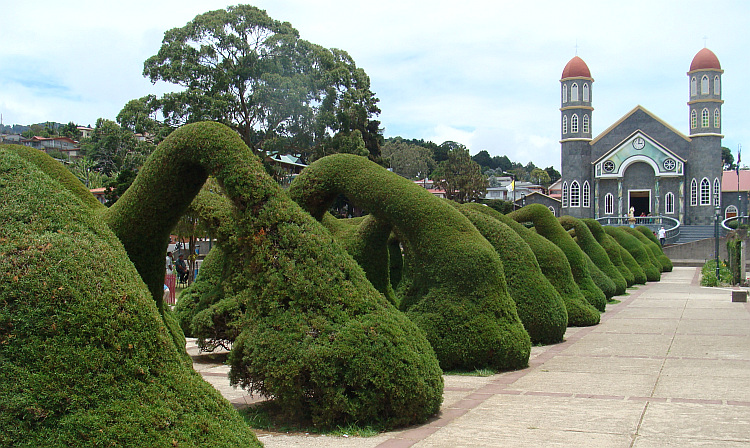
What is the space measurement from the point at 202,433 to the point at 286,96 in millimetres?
28136

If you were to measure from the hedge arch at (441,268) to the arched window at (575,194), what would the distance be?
5980 centimetres

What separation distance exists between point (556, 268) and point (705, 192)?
54789 millimetres

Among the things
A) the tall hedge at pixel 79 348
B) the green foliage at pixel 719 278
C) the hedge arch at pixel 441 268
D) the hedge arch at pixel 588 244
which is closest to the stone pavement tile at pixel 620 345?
the hedge arch at pixel 441 268

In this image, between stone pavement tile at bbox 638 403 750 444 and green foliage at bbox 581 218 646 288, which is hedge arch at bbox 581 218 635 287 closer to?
green foliage at bbox 581 218 646 288

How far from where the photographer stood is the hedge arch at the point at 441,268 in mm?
9477

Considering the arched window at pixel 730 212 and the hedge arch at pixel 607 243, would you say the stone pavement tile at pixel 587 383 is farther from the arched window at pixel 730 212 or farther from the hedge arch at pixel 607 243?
the arched window at pixel 730 212

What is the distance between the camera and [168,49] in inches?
1217

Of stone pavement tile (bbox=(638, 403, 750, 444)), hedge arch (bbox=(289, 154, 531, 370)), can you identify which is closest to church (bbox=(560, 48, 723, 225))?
hedge arch (bbox=(289, 154, 531, 370))

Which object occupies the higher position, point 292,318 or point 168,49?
point 168,49

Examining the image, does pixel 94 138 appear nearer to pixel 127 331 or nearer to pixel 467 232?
pixel 467 232

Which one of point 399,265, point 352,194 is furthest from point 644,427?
point 399,265

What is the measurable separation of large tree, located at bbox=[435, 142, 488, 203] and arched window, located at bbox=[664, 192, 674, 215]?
17.4 metres

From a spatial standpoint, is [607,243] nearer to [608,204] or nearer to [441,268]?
[441,268]

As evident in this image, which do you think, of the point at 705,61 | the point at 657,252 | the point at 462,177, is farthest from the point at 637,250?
the point at 705,61
